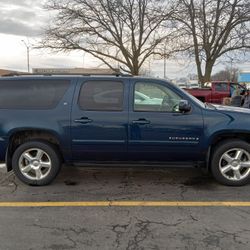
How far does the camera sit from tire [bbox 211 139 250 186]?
226 inches

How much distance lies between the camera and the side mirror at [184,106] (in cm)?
554

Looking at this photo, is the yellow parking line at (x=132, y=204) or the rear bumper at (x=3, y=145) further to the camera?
the rear bumper at (x=3, y=145)

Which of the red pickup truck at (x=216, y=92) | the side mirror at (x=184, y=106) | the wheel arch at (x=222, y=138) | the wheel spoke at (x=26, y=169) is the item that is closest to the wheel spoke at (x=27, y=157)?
the wheel spoke at (x=26, y=169)

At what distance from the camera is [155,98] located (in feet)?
19.0

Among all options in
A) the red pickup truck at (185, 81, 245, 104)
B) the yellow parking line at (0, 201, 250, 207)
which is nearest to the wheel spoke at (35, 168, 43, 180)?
the yellow parking line at (0, 201, 250, 207)

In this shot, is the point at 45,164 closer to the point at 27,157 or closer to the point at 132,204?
the point at 27,157

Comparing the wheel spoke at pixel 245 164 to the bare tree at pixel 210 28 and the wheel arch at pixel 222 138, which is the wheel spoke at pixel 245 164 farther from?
the bare tree at pixel 210 28

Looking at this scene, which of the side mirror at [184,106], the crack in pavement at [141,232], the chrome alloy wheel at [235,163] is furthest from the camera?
the chrome alloy wheel at [235,163]

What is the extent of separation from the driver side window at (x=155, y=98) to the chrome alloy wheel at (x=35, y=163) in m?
1.62

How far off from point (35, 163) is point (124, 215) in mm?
1881

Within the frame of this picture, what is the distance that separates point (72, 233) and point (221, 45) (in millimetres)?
23581

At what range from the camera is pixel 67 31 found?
25.3 m

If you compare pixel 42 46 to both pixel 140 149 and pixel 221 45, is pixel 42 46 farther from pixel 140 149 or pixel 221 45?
pixel 140 149

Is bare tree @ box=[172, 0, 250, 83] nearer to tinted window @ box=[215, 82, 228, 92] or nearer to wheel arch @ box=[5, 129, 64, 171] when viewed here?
tinted window @ box=[215, 82, 228, 92]
